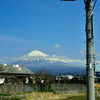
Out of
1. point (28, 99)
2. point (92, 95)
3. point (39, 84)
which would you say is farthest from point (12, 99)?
point (92, 95)

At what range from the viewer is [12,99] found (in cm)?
1994

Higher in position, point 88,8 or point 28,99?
point 88,8

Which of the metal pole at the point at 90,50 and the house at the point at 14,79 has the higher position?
the metal pole at the point at 90,50

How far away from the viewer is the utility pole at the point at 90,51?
17.7 ft

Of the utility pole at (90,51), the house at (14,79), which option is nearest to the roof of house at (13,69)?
the house at (14,79)

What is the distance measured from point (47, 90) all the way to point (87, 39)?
25.0m

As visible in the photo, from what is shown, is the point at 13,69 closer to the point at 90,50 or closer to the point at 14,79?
the point at 14,79

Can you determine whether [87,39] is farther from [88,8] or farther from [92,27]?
[88,8]

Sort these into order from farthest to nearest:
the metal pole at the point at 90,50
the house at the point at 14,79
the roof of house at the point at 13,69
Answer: the roof of house at the point at 13,69 < the house at the point at 14,79 < the metal pole at the point at 90,50

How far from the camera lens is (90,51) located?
546 cm

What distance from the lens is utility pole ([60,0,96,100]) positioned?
5.39 metres

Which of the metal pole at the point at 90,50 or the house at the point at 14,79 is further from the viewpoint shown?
the house at the point at 14,79

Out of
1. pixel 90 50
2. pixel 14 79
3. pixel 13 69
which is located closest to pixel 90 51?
pixel 90 50

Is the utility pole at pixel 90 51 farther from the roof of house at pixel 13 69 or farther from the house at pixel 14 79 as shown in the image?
the roof of house at pixel 13 69
